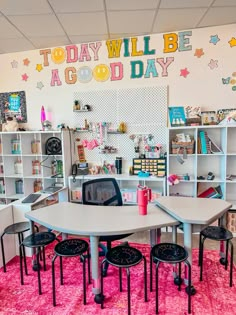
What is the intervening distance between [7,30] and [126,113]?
6.54 feet

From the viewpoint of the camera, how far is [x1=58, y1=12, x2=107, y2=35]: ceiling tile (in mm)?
2875

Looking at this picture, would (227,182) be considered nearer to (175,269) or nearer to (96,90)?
(175,269)

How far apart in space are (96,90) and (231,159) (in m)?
2.32

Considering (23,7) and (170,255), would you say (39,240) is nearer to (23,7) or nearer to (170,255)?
(170,255)

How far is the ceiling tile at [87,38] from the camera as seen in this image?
11.3ft

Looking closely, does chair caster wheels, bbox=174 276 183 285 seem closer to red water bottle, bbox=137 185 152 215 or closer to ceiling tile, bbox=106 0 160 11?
red water bottle, bbox=137 185 152 215

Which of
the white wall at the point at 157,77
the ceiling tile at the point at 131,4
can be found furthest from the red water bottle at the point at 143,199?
the ceiling tile at the point at 131,4

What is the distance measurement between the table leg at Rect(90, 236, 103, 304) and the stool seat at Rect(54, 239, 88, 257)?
5.6 inches

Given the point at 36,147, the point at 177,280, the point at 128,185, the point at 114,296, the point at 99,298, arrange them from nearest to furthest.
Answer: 1. the point at 99,298
2. the point at 114,296
3. the point at 177,280
4. the point at 128,185
5. the point at 36,147

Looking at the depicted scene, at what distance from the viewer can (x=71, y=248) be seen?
2104mm

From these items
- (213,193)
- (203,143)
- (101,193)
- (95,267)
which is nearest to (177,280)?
(95,267)

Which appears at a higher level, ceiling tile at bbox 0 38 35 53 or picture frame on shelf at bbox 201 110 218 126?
ceiling tile at bbox 0 38 35 53

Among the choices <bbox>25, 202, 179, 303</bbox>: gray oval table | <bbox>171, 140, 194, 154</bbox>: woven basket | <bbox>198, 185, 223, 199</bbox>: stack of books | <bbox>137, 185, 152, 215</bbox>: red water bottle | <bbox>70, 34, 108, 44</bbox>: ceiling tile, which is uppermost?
<bbox>70, 34, 108, 44</bbox>: ceiling tile

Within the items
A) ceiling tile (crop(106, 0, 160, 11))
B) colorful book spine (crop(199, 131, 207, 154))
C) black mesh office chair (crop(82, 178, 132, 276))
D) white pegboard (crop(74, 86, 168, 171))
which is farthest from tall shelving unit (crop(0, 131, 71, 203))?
colorful book spine (crop(199, 131, 207, 154))
